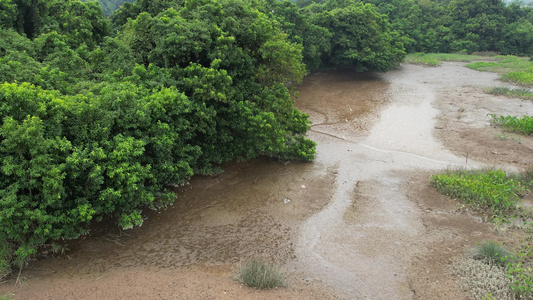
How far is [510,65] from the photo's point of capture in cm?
2484

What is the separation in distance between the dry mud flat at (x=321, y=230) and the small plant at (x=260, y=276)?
0.17m

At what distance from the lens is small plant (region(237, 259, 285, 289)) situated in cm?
642

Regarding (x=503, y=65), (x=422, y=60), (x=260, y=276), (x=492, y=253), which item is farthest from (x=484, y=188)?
(x=503, y=65)

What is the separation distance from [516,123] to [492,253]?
894cm

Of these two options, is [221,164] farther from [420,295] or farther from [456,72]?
[456,72]

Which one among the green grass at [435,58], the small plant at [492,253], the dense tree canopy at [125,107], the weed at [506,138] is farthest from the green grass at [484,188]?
the green grass at [435,58]

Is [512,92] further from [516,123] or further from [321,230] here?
[321,230]

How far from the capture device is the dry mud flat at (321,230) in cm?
663

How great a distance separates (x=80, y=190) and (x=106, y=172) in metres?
0.58

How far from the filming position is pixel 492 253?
717 centimetres

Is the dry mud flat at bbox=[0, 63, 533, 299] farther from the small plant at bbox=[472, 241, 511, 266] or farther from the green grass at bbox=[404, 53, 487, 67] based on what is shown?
the green grass at bbox=[404, 53, 487, 67]

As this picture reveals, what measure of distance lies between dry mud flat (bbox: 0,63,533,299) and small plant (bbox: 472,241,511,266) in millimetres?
473

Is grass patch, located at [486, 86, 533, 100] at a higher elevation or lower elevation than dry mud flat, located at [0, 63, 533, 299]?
higher

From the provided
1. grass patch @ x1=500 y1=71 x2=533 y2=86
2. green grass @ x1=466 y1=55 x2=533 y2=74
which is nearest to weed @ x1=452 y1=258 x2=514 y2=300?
grass patch @ x1=500 y1=71 x2=533 y2=86
